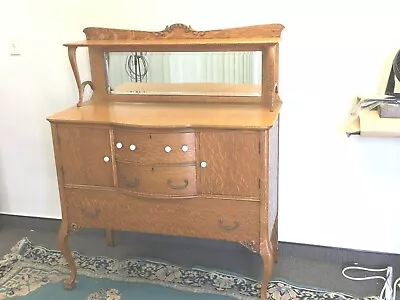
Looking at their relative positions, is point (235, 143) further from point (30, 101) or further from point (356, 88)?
point (30, 101)

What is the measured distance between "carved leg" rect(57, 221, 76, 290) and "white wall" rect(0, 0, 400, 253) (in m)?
0.66

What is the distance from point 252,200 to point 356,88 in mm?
729

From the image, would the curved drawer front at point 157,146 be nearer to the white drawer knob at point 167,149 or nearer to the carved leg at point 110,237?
the white drawer knob at point 167,149

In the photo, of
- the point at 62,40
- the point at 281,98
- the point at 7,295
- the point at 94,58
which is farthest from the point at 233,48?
the point at 7,295

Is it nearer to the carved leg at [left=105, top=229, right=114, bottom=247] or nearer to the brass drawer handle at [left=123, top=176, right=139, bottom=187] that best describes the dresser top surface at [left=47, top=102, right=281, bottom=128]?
the brass drawer handle at [left=123, top=176, right=139, bottom=187]

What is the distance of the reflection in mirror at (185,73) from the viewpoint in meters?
2.16

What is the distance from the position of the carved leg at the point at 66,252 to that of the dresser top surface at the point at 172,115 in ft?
1.69

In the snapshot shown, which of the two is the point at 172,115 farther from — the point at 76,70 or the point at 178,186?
the point at 76,70

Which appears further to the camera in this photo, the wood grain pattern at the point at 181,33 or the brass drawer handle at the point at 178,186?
the wood grain pattern at the point at 181,33

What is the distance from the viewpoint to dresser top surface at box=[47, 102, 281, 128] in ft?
5.96

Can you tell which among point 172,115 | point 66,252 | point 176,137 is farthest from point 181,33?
point 66,252

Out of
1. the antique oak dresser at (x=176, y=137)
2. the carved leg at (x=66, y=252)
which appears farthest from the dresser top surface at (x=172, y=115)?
the carved leg at (x=66, y=252)

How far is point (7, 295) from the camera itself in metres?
2.21

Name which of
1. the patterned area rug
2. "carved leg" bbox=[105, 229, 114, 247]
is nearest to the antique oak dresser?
the patterned area rug
